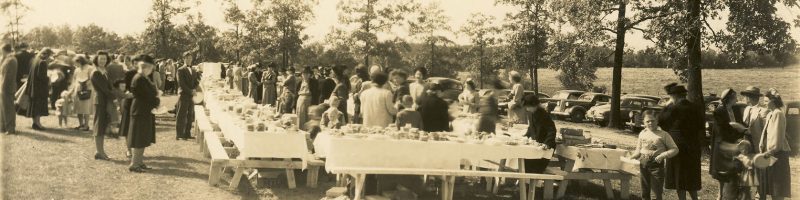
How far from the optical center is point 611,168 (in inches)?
327

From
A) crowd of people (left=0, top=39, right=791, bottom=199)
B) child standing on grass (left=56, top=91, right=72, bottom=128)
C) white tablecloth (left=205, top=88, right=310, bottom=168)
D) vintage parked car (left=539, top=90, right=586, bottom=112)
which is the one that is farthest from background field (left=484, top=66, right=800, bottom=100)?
child standing on grass (left=56, top=91, right=72, bottom=128)

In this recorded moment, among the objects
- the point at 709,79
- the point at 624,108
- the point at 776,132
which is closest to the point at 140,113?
the point at 776,132

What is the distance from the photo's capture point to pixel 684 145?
295 inches

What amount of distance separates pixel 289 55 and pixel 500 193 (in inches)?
1073

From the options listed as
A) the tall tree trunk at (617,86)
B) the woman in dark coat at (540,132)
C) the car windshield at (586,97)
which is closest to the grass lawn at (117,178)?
the woman in dark coat at (540,132)

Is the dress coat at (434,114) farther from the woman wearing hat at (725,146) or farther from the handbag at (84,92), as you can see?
the handbag at (84,92)

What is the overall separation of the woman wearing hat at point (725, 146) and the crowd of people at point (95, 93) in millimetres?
6614

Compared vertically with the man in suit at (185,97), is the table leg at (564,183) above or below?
below

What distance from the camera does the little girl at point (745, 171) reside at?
782 cm

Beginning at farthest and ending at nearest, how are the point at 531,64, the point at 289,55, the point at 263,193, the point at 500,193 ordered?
the point at 289,55
the point at 531,64
the point at 500,193
the point at 263,193

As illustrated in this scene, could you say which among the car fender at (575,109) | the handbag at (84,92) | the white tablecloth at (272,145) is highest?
the handbag at (84,92)

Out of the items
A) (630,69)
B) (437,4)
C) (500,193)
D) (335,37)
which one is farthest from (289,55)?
(500,193)

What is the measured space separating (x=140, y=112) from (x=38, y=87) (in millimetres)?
3966

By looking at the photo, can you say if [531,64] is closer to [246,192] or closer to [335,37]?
[335,37]
